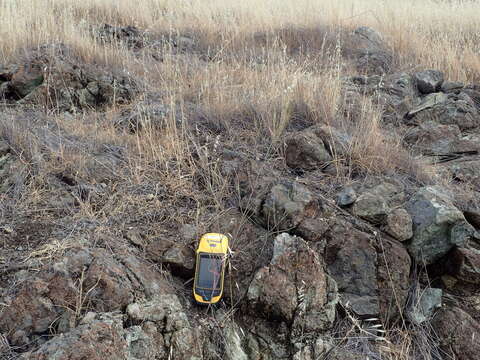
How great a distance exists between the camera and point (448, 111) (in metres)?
4.71

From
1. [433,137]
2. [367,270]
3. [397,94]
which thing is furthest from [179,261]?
[397,94]

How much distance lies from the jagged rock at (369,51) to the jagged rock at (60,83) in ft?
11.4

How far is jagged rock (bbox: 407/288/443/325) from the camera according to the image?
275 cm

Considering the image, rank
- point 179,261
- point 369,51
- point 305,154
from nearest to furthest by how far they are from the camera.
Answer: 1. point 179,261
2. point 305,154
3. point 369,51

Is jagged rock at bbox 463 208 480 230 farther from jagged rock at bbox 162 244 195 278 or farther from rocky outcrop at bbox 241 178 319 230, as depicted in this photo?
jagged rock at bbox 162 244 195 278

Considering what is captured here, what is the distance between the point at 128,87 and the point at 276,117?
2173 millimetres

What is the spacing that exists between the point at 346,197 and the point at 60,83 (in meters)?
3.43

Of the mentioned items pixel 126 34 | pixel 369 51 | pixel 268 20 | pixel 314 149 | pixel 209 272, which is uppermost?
pixel 268 20

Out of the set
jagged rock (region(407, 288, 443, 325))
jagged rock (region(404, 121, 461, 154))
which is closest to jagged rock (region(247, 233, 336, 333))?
jagged rock (region(407, 288, 443, 325))

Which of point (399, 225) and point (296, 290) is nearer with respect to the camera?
point (296, 290)

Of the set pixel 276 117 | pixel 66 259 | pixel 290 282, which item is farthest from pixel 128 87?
pixel 290 282

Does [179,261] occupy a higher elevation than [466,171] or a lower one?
lower

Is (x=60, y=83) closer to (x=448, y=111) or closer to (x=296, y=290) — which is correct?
(x=296, y=290)

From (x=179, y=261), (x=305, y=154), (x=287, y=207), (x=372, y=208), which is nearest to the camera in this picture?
(x=179, y=261)
